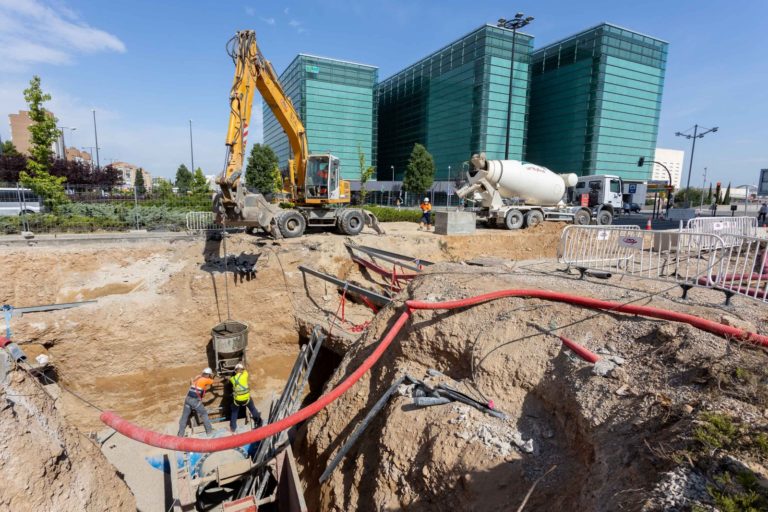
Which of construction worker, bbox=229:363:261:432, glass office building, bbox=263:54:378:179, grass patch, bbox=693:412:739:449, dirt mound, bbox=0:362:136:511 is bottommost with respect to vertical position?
construction worker, bbox=229:363:261:432

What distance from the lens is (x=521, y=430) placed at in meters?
4.33

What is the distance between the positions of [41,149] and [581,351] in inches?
838

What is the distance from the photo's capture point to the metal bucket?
9969 millimetres

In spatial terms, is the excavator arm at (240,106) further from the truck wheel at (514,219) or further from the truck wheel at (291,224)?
the truck wheel at (514,219)

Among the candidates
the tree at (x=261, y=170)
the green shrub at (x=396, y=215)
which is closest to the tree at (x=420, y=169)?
the tree at (x=261, y=170)

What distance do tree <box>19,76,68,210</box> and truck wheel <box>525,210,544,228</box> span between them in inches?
825

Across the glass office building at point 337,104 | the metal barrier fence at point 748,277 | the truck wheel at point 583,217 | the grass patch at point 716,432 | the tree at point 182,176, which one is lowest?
the grass patch at point 716,432

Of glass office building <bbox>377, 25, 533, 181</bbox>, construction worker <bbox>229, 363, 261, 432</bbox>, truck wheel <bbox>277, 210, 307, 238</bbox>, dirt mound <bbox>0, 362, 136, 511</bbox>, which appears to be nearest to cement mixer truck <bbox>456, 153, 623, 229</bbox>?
truck wheel <bbox>277, 210, 307, 238</bbox>

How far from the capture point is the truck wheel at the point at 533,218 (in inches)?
723

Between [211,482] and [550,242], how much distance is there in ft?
48.8

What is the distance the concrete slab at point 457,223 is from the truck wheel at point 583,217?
19.3 feet

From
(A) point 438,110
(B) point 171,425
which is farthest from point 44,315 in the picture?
(A) point 438,110

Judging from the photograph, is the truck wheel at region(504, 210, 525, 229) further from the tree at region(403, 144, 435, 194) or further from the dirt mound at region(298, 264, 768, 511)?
the tree at region(403, 144, 435, 194)

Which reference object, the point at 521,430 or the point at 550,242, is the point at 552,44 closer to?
the point at 550,242
